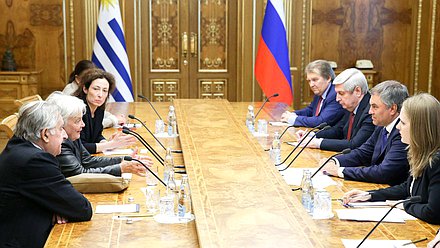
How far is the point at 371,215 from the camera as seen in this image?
3225 millimetres

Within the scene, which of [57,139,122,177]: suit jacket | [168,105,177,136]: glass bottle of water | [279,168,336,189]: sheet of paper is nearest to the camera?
[57,139,122,177]: suit jacket

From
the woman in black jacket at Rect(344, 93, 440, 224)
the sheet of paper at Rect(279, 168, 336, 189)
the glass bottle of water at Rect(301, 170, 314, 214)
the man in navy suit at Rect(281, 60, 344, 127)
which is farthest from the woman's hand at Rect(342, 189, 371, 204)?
the man in navy suit at Rect(281, 60, 344, 127)

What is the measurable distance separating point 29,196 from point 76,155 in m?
1.00

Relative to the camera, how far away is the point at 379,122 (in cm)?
421

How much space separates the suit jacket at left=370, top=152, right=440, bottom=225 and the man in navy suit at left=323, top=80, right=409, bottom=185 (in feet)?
1.14

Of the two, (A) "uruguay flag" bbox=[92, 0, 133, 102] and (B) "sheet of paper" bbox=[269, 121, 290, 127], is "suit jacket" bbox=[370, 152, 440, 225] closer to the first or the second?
(B) "sheet of paper" bbox=[269, 121, 290, 127]

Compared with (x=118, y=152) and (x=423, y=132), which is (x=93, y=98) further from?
(x=423, y=132)

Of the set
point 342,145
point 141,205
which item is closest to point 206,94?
point 342,145

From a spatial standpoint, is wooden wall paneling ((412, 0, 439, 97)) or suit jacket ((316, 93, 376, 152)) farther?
wooden wall paneling ((412, 0, 439, 97))

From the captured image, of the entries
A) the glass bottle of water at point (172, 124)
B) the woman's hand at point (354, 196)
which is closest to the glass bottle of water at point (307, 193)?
the woman's hand at point (354, 196)

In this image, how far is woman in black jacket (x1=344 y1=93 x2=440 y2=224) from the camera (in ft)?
10.7

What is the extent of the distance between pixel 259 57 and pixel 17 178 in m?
5.01

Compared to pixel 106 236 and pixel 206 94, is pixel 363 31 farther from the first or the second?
pixel 106 236

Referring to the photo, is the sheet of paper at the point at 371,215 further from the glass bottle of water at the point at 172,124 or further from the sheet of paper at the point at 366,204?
the glass bottle of water at the point at 172,124
